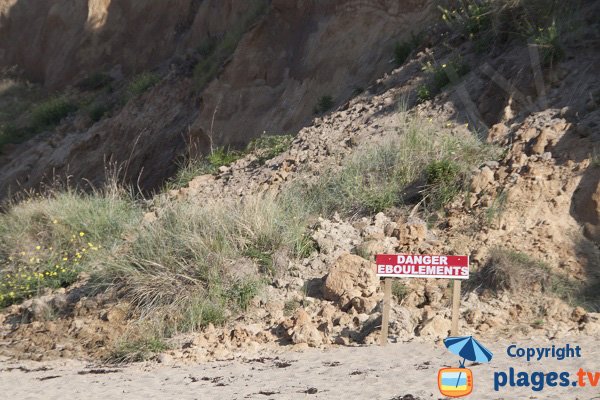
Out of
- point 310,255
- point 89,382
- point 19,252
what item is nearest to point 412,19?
point 310,255

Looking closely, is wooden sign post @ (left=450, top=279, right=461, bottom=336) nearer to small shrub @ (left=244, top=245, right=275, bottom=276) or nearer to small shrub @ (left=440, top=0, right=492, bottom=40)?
small shrub @ (left=244, top=245, right=275, bottom=276)

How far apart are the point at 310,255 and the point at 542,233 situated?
7.58 feet

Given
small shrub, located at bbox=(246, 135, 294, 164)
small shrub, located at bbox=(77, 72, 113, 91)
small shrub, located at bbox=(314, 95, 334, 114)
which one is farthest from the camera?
small shrub, located at bbox=(77, 72, 113, 91)

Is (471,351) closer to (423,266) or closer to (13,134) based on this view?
(423,266)

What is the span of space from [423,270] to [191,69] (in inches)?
453

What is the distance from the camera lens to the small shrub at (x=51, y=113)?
2073 cm

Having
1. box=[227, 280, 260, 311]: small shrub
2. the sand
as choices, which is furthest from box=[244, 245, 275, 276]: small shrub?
the sand

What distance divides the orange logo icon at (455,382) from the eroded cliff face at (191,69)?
7.87 metres

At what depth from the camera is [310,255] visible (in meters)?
9.30

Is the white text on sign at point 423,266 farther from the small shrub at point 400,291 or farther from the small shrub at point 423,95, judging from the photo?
the small shrub at point 423,95

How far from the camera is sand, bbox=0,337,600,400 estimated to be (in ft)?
19.8

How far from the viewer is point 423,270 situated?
7559mm

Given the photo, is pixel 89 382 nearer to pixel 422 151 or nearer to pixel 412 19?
pixel 422 151

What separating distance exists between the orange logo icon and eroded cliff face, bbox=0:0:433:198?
787 centimetres
